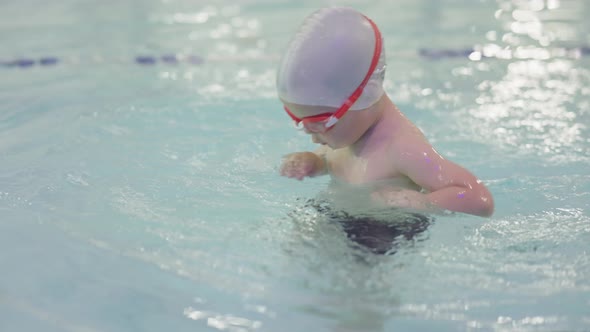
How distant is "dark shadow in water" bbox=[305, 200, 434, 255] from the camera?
249cm

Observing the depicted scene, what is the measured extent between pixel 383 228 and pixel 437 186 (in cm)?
27

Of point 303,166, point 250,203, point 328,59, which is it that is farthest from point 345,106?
point 250,203

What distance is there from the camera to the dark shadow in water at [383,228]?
8.16 ft

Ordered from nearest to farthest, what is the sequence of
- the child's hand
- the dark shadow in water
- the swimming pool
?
the swimming pool
the dark shadow in water
the child's hand

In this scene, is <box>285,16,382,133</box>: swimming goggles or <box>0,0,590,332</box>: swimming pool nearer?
<box>0,0,590,332</box>: swimming pool

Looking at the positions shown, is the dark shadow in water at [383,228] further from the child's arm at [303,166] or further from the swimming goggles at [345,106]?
the swimming goggles at [345,106]

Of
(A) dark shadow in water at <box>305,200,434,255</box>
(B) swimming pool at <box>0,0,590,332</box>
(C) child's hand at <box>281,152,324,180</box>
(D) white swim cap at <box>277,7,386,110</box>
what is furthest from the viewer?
(C) child's hand at <box>281,152,324,180</box>

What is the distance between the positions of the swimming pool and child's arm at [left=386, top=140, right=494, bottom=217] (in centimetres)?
20

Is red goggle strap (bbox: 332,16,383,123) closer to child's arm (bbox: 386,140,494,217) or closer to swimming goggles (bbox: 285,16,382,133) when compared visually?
swimming goggles (bbox: 285,16,382,133)

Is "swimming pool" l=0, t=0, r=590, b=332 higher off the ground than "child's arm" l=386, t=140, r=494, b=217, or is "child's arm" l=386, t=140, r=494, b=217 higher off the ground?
"child's arm" l=386, t=140, r=494, b=217

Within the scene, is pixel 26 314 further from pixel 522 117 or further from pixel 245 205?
pixel 522 117

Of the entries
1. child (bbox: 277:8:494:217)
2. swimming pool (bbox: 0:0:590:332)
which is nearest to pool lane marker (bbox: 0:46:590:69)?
swimming pool (bbox: 0:0:590:332)

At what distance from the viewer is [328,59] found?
2.36 meters

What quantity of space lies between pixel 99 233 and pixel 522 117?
8.74 feet
